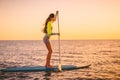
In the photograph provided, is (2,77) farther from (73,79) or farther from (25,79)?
(73,79)

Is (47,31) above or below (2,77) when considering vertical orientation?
above

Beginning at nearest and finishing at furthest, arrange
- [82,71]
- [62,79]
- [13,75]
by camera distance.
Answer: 1. [62,79]
2. [13,75]
3. [82,71]

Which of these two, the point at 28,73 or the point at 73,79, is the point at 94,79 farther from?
the point at 28,73

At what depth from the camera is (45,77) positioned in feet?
59.5

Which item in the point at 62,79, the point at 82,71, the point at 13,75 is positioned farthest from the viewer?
the point at 82,71

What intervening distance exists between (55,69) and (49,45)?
59.9 inches

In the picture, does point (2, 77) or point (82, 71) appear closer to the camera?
point (2, 77)

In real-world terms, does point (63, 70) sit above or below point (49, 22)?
below

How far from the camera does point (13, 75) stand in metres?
18.6

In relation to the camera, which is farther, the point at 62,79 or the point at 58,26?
the point at 58,26

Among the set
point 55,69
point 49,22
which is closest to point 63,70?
point 55,69

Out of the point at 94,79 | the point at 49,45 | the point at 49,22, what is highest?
the point at 49,22

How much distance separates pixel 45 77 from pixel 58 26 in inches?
122

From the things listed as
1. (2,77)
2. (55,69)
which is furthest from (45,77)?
(2,77)
